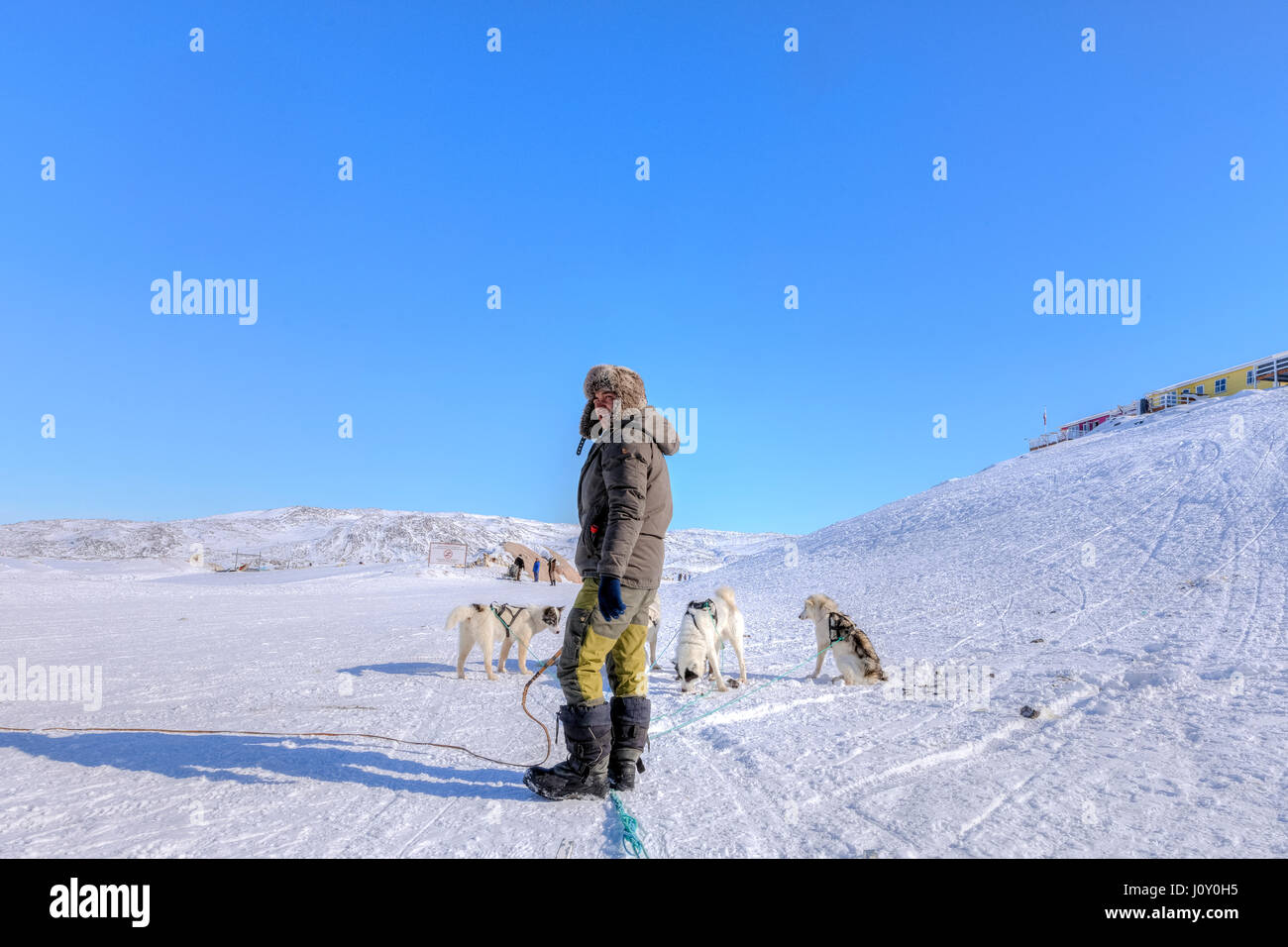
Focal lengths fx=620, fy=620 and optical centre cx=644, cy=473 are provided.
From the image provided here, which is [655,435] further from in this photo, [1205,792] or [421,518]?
[421,518]

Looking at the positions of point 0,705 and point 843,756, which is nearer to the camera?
point 843,756

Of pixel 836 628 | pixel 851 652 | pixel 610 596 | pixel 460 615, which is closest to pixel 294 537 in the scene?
pixel 460 615

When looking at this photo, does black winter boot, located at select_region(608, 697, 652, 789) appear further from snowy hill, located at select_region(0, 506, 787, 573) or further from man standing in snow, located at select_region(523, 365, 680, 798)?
snowy hill, located at select_region(0, 506, 787, 573)

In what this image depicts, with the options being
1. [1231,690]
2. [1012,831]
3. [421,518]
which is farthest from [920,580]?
[421,518]

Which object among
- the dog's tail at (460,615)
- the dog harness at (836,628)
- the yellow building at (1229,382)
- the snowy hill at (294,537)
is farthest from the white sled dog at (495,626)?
the yellow building at (1229,382)

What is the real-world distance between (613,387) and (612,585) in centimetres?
Result: 115

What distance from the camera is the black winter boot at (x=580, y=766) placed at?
10.3ft

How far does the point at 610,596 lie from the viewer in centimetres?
307

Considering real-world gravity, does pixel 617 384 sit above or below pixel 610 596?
above

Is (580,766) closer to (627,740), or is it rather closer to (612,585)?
(627,740)

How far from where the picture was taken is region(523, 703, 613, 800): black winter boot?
10.3 ft

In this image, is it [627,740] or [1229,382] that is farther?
[1229,382]

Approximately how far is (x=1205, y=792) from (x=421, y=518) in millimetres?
77009
